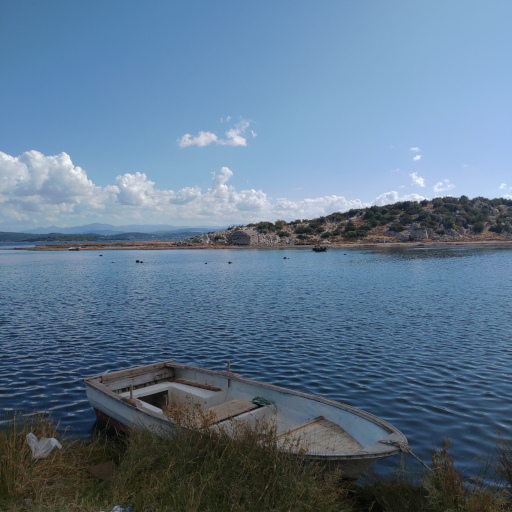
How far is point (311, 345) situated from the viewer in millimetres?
20031

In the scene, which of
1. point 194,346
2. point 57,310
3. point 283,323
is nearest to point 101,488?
point 194,346

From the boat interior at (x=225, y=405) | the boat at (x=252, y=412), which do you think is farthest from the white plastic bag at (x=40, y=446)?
the boat interior at (x=225, y=405)

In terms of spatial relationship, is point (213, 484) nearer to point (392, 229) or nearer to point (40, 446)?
point (40, 446)

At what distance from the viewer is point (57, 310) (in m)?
30.9

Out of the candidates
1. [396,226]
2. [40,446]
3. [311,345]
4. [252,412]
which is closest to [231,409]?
[252,412]

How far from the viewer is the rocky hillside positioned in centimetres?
15088

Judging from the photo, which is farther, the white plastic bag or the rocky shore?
the rocky shore

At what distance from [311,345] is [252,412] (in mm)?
10635

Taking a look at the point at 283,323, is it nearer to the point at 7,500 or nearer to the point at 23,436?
the point at 23,436

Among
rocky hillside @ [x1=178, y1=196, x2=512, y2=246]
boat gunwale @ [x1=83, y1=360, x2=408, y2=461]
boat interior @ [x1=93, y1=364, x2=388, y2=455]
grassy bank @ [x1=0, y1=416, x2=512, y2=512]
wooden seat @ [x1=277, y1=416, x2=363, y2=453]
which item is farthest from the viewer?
rocky hillside @ [x1=178, y1=196, x2=512, y2=246]

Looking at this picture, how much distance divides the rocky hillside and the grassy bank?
14703 centimetres

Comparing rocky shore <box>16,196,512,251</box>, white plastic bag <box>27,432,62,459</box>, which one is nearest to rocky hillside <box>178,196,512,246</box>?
rocky shore <box>16,196,512,251</box>

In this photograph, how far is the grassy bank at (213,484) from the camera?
6.00 meters

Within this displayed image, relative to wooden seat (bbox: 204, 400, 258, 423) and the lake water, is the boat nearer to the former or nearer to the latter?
wooden seat (bbox: 204, 400, 258, 423)
